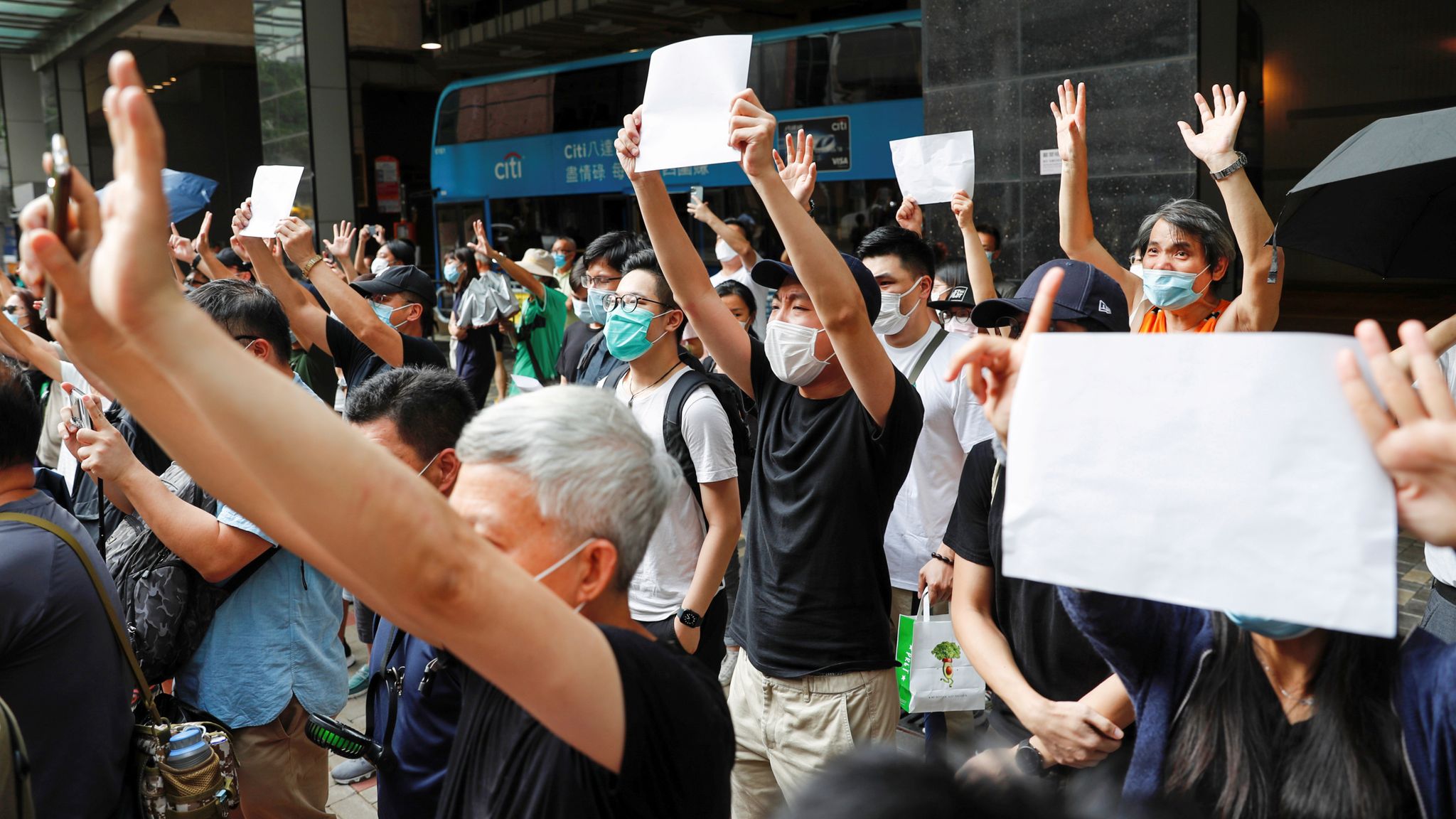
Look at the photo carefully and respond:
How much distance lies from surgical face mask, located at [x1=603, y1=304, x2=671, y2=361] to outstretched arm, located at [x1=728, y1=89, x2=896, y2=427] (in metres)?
1.07

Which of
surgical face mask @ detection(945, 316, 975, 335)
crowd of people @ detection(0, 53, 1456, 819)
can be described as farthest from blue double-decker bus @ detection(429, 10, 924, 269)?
crowd of people @ detection(0, 53, 1456, 819)

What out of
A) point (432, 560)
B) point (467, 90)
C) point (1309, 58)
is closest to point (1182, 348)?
point (432, 560)

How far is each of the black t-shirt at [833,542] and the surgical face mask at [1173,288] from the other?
1393mm

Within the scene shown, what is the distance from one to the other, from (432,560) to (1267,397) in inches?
34.5

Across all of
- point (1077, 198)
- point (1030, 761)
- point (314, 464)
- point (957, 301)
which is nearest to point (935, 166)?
point (957, 301)

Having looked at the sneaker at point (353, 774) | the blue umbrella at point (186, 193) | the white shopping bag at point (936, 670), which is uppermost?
the blue umbrella at point (186, 193)

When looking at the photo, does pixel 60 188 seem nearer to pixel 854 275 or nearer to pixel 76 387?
pixel 854 275

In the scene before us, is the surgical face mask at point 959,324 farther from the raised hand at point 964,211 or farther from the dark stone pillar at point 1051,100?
the dark stone pillar at point 1051,100

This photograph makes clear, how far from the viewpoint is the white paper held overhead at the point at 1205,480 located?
1.12 m

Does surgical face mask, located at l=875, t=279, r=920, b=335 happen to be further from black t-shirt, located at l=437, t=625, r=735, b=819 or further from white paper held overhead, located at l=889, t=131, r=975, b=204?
black t-shirt, located at l=437, t=625, r=735, b=819

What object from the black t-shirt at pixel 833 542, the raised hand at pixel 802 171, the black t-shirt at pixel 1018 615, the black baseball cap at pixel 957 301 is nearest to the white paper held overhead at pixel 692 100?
the raised hand at pixel 802 171

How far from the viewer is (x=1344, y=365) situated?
115cm

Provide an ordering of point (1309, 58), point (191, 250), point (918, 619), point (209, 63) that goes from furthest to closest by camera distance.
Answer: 1. point (209, 63)
2. point (1309, 58)
3. point (191, 250)
4. point (918, 619)

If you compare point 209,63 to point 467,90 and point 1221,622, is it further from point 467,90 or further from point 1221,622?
point 1221,622
